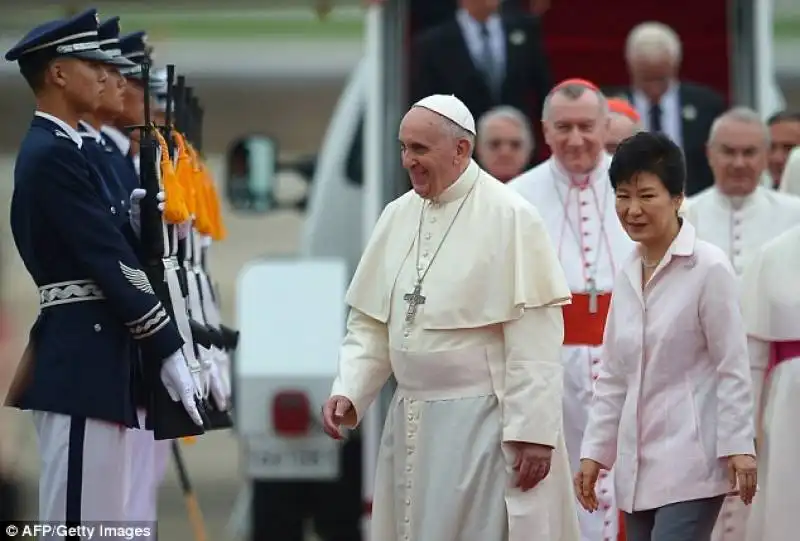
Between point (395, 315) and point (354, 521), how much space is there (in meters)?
3.66

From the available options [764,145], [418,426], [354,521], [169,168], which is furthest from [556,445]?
[354,521]

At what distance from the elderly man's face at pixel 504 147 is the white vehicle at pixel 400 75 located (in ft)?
2.37

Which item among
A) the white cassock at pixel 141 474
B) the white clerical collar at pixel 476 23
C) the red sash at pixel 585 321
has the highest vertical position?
the white clerical collar at pixel 476 23

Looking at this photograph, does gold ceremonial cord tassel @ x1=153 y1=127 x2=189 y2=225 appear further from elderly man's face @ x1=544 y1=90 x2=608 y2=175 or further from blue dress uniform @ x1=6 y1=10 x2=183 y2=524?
elderly man's face @ x1=544 y1=90 x2=608 y2=175

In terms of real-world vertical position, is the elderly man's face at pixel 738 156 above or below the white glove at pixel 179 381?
above

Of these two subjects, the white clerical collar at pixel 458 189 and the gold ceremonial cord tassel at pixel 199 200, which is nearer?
the white clerical collar at pixel 458 189

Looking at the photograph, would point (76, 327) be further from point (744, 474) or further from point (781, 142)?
point (781, 142)

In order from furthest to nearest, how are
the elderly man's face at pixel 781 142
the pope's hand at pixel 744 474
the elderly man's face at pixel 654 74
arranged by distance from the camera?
the elderly man's face at pixel 654 74 < the elderly man's face at pixel 781 142 < the pope's hand at pixel 744 474

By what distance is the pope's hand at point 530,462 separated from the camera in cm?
555

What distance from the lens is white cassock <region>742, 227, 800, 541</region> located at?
6176 millimetres

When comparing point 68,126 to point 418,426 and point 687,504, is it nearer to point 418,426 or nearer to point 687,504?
point 418,426

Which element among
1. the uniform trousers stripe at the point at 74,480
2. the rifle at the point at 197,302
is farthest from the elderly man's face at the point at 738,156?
the uniform trousers stripe at the point at 74,480

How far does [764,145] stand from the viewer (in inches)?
281

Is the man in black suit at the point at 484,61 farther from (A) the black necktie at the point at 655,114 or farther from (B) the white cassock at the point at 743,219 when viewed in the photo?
(B) the white cassock at the point at 743,219
